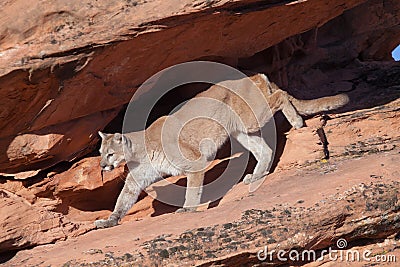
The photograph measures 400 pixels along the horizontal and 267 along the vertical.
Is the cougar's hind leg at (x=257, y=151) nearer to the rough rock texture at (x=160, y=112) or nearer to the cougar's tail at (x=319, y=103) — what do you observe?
the rough rock texture at (x=160, y=112)

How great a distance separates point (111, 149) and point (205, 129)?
121cm

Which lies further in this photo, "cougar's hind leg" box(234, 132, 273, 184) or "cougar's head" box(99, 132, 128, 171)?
"cougar's hind leg" box(234, 132, 273, 184)

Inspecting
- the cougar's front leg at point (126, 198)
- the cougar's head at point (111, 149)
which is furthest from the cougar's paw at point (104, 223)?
the cougar's head at point (111, 149)

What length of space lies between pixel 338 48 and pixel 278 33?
8.84 ft

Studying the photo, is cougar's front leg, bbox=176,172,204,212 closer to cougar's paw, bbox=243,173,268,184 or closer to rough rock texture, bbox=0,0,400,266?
rough rock texture, bbox=0,0,400,266

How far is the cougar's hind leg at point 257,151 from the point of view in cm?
689

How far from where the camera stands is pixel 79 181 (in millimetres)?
6863

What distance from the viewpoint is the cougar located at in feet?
22.7

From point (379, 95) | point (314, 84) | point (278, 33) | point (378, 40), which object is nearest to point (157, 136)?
point (278, 33)

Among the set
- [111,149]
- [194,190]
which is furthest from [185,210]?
[111,149]

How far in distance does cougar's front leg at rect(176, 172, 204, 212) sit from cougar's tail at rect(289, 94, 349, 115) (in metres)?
1.52

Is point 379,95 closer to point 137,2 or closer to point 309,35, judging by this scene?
point 309,35

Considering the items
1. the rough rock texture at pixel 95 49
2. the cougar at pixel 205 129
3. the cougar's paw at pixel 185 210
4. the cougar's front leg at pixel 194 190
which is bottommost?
the cougar's paw at pixel 185 210

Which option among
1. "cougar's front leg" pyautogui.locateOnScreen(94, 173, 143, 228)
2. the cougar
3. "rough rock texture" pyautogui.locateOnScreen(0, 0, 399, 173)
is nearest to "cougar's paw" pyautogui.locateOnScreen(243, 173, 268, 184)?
the cougar
